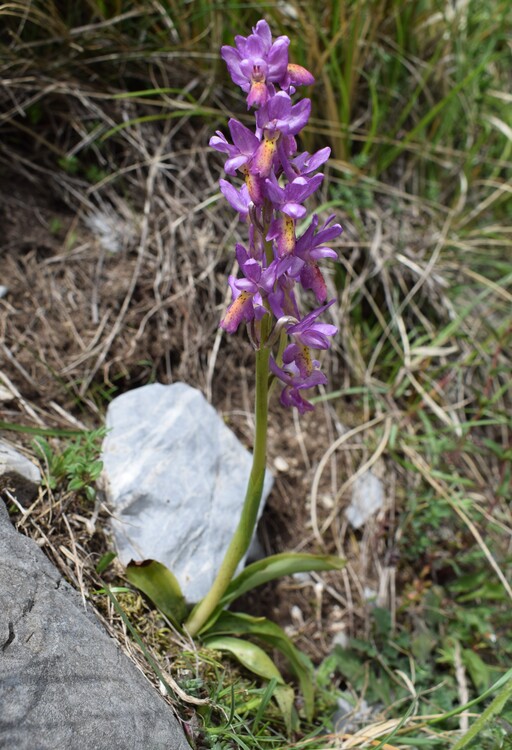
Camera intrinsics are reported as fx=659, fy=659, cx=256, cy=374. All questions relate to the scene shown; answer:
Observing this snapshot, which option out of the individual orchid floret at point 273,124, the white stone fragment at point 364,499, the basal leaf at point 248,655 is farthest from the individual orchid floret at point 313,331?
the white stone fragment at point 364,499

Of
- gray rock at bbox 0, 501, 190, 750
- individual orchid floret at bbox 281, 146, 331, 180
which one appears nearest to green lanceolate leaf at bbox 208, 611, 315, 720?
gray rock at bbox 0, 501, 190, 750

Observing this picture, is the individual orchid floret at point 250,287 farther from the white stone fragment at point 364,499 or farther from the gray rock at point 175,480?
the white stone fragment at point 364,499

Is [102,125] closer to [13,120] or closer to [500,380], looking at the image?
[13,120]

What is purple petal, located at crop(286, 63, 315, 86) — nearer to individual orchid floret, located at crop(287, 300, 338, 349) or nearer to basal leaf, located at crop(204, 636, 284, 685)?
individual orchid floret, located at crop(287, 300, 338, 349)

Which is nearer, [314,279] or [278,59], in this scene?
[278,59]

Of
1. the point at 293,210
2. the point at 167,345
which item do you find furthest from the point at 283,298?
the point at 167,345

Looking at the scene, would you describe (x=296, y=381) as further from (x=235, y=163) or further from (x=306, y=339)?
(x=235, y=163)
